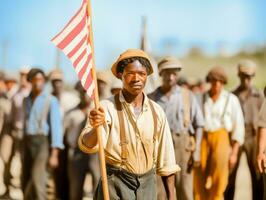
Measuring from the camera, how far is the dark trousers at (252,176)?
12273 millimetres

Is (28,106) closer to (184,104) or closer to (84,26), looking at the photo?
(184,104)

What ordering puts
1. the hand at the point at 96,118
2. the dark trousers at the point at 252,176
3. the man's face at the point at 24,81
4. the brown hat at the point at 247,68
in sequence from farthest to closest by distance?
the man's face at the point at 24,81, the brown hat at the point at 247,68, the dark trousers at the point at 252,176, the hand at the point at 96,118

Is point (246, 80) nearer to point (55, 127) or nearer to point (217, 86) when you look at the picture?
point (217, 86)

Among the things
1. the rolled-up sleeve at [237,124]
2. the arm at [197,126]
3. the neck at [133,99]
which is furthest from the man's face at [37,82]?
the neck at [133,99]

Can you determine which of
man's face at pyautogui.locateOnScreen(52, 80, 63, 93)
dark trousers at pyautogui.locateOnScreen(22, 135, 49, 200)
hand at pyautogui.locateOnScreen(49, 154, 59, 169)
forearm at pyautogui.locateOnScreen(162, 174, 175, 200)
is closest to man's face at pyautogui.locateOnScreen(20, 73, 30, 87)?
man's face at pyautogui.locateOnScreen(52, 80, 63, 93)

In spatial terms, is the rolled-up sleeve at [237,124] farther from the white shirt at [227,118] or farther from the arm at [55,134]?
the arm at [55,134]

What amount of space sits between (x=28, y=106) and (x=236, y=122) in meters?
2.92

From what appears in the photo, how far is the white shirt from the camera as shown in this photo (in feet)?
39.3

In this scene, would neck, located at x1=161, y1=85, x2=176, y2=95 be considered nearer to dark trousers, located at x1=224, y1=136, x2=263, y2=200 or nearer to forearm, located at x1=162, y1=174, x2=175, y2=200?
dark trousers, located at x1=224, y1=136, x2=263, y2=200

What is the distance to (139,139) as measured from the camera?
7.16m

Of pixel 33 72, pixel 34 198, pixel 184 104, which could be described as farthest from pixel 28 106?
pixel 184 104

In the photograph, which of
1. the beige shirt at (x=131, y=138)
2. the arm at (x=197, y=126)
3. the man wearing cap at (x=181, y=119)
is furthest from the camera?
the arm at (x=197, y=126)

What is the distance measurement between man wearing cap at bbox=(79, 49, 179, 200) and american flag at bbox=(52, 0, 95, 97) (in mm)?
257

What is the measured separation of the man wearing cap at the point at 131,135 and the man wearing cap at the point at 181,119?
3054 millimetres
